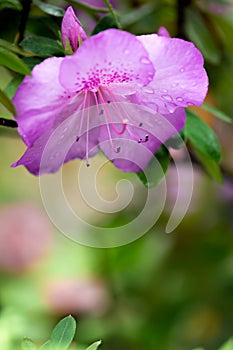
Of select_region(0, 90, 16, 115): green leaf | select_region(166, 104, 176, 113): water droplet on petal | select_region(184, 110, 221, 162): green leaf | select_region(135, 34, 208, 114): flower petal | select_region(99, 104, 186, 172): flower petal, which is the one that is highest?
select_region(0, 90, 16, 115): green leaf

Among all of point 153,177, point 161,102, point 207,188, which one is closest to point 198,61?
point 161,102

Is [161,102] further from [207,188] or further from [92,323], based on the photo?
[207,188]

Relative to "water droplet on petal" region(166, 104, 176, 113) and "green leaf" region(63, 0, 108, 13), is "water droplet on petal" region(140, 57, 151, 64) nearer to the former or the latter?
"water droplet on petal" region(166, 104, 176, 113)

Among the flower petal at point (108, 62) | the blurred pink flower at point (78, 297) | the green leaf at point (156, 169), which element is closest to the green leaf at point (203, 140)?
the green leaf at point (156, 169)

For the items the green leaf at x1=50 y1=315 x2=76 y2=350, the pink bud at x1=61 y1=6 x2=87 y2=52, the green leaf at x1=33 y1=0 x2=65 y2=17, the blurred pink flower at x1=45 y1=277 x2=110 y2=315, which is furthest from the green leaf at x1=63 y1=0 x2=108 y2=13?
the blurred pink flower at x1=45 y1=277 x2=110 y2=315

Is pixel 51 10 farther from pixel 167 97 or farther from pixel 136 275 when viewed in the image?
pixel 136 275

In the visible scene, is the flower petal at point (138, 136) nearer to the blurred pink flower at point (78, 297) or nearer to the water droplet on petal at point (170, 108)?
the water droplet on petal at point (170, 108)

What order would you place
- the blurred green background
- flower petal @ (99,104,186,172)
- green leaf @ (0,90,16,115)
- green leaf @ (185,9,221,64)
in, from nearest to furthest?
green leaf @ (0,90,16,115)
flower petal @ (99,104,186,172)
green leaf @ (185,9,221,64)
the blurred green background
